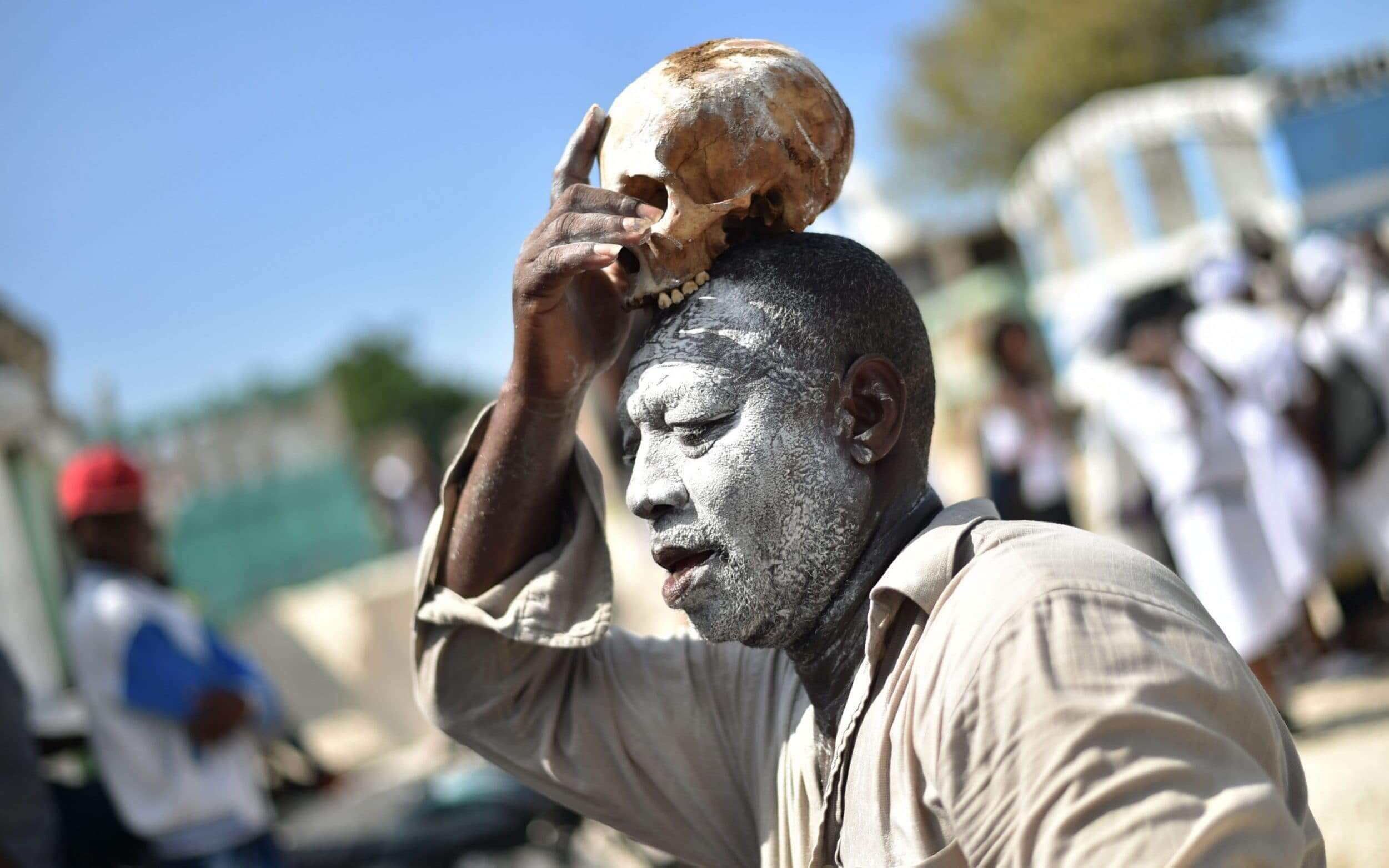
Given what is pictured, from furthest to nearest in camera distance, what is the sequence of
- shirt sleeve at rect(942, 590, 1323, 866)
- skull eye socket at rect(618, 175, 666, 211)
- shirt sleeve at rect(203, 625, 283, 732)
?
shirt sleeve at rect(203, 625, 283, 732), skull eye socket at rect(618, 175, 666, 211), shirt sleeve at rect(942, 590, 1323, 866)

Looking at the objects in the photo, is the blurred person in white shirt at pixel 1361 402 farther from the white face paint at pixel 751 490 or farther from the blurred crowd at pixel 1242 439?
the white face paint at pixel 751 490

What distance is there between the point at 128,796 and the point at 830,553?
3.34m

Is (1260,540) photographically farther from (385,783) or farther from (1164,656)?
(385,783)

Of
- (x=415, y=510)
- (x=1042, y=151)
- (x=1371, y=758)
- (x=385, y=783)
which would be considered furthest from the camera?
(x=1042, y=151)

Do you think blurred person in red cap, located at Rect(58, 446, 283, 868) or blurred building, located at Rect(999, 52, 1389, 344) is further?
blurred building, located at Rect(999, 52, 1389, 344)

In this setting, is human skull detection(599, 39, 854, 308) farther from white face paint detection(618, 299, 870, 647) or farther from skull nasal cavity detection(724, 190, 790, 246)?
white face paint detection(618, 299, 870, 647)

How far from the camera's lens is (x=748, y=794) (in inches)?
91.0

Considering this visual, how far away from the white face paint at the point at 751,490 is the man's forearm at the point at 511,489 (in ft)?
0.95

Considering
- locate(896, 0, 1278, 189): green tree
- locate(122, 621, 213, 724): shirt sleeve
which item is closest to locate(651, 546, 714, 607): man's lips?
locate(122, 621, 213, 724): shirt sleeve

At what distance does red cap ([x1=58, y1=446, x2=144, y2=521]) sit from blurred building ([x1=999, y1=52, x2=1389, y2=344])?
1199 cm

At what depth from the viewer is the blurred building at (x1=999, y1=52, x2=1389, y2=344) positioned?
16.1m

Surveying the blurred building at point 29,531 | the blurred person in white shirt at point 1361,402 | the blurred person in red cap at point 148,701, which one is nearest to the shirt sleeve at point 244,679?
the blurred person in red cap at point 148,701

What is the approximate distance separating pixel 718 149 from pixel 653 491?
50 centimetres

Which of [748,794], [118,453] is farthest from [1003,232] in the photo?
[748,794]
